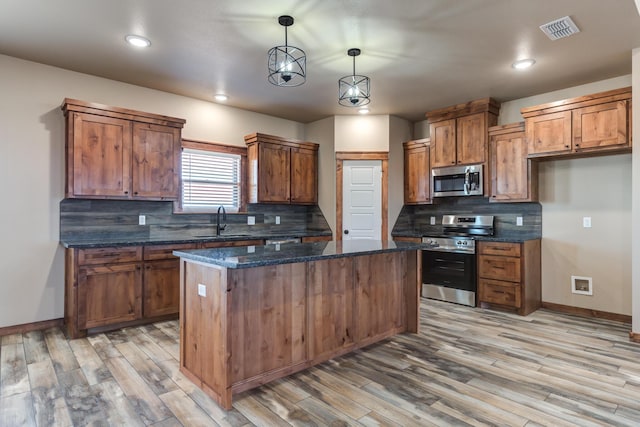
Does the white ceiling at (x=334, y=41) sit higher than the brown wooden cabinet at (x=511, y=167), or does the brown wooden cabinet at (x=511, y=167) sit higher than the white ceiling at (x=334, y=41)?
the white ceiling at (x=334, y=41)

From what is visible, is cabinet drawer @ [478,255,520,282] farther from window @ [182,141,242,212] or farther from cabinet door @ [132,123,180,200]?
cabinet door @ [132,123,180,200]

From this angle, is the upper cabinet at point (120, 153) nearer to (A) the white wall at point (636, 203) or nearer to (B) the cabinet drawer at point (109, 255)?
(B) the cabinet drawer at point (109, 255)

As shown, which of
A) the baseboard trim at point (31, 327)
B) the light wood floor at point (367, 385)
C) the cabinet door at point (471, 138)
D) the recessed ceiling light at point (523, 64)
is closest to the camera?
the light wood floor at point (367, 385)

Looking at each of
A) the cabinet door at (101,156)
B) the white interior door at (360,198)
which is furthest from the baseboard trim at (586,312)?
the cabinet door at (101,156)

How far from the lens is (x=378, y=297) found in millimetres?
3400

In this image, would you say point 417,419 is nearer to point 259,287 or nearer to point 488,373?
point 488,373

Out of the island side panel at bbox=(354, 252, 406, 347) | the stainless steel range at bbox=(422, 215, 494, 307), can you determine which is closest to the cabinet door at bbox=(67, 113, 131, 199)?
the island side panel at bbox=(354, 252, 406, 347)

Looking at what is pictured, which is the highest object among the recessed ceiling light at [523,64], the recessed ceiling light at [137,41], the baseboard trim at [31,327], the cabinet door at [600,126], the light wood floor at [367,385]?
the recessed ceiling light at [137,41]

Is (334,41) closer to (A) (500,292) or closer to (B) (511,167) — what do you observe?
(B) (511,167)

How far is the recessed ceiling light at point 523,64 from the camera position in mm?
3650

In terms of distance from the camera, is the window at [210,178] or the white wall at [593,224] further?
the window at [210,178]

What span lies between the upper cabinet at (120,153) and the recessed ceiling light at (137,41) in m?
0.91

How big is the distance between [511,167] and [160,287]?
4482 millimetres

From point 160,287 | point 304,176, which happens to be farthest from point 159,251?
point 304,176
